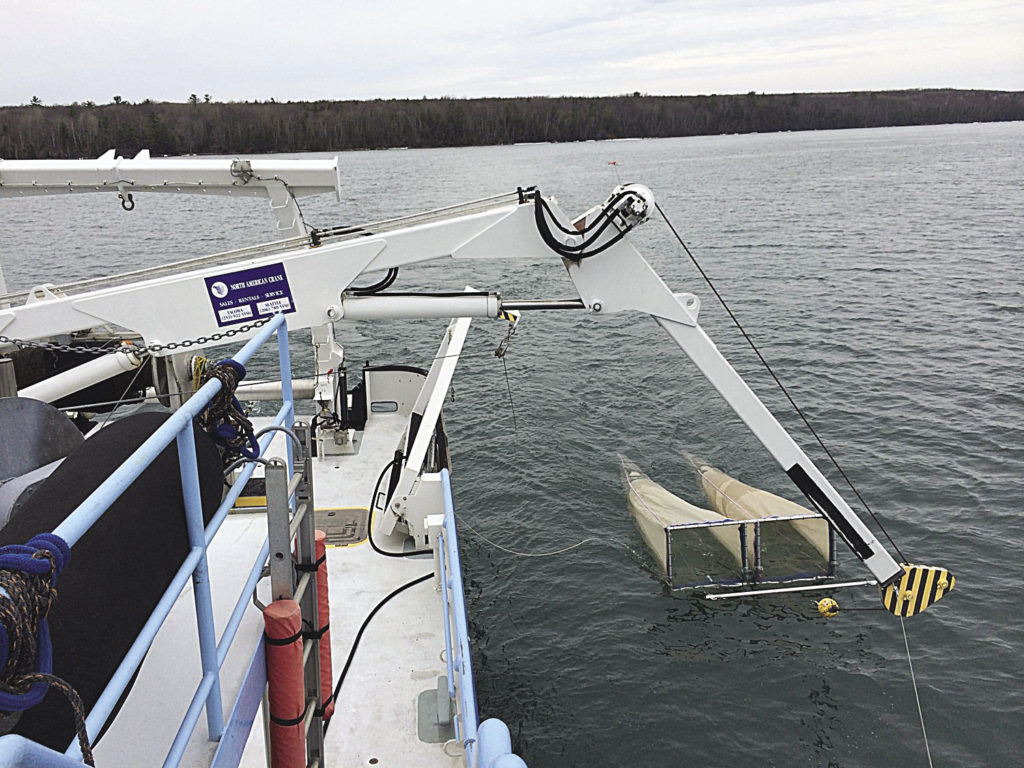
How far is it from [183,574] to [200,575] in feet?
0.71

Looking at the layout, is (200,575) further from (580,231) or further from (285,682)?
(580,231)

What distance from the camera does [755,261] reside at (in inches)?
1417

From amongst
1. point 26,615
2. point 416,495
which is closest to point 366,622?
point 416,495

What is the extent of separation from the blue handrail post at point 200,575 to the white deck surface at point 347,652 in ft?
0.59

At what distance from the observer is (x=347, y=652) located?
25.7 ft

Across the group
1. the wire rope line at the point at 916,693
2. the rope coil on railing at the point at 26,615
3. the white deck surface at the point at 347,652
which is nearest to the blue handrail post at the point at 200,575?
the white deck surface at the point at 347,652

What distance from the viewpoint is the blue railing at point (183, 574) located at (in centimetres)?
206

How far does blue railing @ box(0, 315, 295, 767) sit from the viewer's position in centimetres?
206

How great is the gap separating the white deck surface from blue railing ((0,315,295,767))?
237 mm

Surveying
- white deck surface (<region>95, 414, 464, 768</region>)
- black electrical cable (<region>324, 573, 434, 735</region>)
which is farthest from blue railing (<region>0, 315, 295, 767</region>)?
black electrical cable (<region>324, 573, 434, 735</region>)

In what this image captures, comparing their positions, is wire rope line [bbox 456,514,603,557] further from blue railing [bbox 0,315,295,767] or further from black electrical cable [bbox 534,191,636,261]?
blue railing [bbox 0,315,295,767]

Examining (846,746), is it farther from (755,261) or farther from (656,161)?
(656,161)

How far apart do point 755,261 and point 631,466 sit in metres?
22.4

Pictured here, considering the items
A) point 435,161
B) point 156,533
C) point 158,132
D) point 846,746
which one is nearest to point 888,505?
point 846,746
